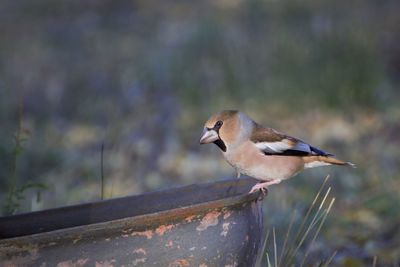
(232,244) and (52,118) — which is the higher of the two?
(232,244)

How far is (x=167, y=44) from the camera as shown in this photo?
38.1ft

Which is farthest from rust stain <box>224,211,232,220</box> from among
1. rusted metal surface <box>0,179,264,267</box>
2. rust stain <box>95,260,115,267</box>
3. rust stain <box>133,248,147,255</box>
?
rust stain <box>95,260,115,267</box>

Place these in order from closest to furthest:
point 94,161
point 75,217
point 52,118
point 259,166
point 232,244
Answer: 1. point 232,244
2. point 75,217
3. point 259,166
4. point 94,161
5. point 52,118

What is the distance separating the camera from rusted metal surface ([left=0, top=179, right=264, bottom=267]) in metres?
2.93

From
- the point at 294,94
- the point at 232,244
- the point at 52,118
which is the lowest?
the point at 52,118

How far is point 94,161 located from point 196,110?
61.4 inches

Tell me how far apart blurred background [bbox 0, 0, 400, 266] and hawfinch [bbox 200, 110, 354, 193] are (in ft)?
3.92

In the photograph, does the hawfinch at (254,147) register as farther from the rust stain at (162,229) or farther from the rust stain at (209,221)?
the rust stain at (162,229)

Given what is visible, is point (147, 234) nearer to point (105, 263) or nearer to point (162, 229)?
point (162, 229)

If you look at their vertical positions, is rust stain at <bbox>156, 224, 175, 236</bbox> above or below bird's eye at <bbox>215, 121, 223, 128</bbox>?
below

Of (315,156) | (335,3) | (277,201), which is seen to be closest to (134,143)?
(277,201)

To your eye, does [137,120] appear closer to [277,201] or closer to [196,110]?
[196,110]

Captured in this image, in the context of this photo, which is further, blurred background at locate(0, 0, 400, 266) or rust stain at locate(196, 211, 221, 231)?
blurred background at locate(0, 0, 400, 266)

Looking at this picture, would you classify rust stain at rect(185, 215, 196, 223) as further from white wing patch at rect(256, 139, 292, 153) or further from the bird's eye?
white wing patch at rect(256, 139, 292, 153)
